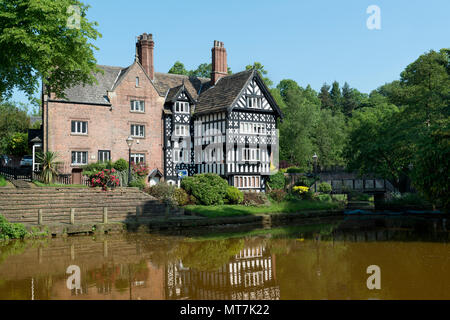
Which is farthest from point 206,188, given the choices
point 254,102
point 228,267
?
point 228,267

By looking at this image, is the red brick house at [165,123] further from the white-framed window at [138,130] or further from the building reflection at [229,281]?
the building reflection at [229,281]

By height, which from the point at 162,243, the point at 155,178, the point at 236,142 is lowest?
the point at 162,243

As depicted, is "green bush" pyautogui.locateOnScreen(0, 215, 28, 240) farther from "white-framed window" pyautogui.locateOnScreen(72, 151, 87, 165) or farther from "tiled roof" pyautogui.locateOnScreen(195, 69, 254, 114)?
"tiled roof" pyautogui.locateOnScreen(195, 69, 254, 114)

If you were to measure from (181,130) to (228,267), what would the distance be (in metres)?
27.2

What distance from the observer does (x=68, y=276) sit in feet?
40.0

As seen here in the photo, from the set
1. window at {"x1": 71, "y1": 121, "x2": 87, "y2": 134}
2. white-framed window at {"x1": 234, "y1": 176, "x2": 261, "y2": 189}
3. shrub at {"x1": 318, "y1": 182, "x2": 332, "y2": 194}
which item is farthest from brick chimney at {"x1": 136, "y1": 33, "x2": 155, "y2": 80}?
shrub at {"x1": 318, "y1": 182, "x2": 332, "y2": 194}

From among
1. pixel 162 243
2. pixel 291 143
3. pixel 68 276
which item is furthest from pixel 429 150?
pixel 291 143

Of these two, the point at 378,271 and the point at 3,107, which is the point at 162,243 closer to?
the point at 378,271

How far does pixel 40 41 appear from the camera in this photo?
2372 centimetres

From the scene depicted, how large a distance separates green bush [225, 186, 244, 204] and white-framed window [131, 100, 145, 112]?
1205 centimetres

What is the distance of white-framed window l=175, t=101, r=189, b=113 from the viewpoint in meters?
39.7

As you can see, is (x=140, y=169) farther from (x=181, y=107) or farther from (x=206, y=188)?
(x=206, y=188)

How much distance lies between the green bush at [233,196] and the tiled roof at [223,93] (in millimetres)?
8297
